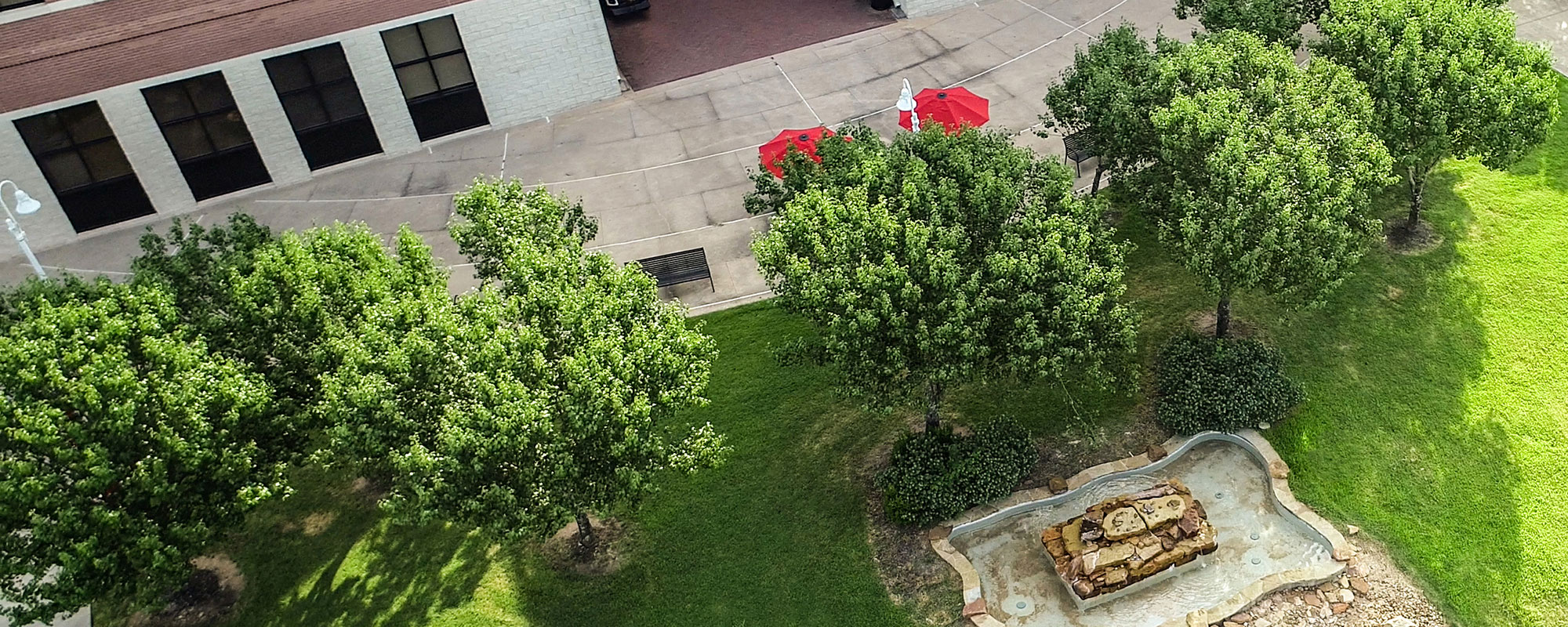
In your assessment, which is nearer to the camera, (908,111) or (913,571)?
(913,571)

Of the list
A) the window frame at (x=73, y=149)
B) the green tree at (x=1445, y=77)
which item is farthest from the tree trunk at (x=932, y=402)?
the window frame at (x=73, y=149)

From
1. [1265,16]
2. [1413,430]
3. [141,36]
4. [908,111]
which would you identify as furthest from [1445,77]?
[141,36]

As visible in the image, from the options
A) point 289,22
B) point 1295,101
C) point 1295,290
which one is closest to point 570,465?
point 1295,290

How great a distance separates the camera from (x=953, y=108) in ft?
97.5

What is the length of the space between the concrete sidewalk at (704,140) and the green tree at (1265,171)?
25.3 feet

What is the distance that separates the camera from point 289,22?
31891mm

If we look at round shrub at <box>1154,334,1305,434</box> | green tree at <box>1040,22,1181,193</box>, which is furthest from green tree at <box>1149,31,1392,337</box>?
round shrub at <box>1154,334,1305,434</box>

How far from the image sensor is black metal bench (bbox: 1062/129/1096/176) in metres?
26.4

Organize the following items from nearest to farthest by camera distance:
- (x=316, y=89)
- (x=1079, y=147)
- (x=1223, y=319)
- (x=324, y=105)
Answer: (x=1223, y=319)
(x=1079, y=147)
(x=316, y=89)
(x=324, y=105)

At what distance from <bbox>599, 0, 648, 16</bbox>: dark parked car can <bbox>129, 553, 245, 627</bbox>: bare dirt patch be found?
2499 centimetres

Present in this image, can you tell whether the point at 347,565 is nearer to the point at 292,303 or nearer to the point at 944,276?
the point at 292,303

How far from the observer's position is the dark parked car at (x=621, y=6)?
136 feet

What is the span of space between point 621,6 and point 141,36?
1618 cm

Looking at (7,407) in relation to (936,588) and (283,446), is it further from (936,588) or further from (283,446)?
(936,588)
